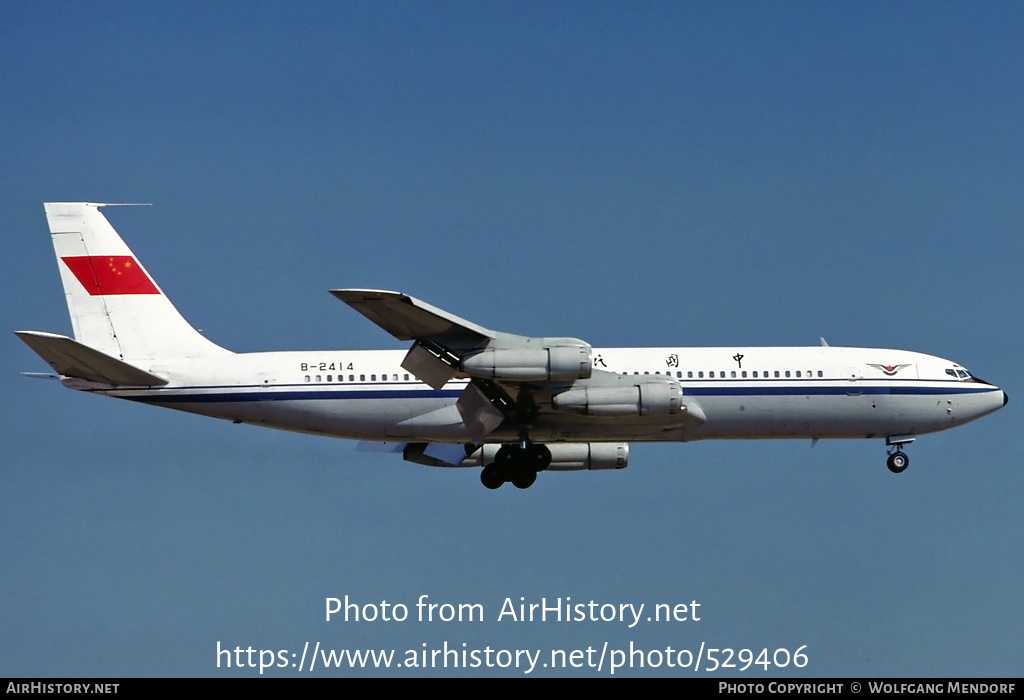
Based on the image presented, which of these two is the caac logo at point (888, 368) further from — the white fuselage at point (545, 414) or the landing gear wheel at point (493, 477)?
the landing gear wheel at point (493, 477)

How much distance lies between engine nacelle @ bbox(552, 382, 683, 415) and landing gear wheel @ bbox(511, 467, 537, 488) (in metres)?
3.87

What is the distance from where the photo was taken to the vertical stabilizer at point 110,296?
47594mm

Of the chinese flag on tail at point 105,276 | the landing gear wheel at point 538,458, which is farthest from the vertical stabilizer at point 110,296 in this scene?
the landing gear wheel at point 538,458

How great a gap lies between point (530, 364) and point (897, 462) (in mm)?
15225

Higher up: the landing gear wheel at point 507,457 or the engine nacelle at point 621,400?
the engine nacelle at point 621,400

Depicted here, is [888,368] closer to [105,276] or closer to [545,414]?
[545,414]

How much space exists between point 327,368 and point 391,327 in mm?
6377

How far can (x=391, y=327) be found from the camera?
1609 inches

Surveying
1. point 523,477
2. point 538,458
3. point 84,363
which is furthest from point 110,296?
point 538,458

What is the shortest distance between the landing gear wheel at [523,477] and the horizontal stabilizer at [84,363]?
38.8 ft
